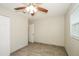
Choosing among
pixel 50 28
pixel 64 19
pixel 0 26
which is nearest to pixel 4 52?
pixel 0 26

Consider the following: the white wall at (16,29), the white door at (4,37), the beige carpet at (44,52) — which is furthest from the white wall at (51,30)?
the white door at (4,37)

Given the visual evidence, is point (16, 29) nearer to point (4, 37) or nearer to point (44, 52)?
point (4, 37)

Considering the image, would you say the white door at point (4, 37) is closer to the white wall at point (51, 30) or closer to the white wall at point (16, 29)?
the white wall at point (16, 29)

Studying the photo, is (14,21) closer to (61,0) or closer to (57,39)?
(57,39)

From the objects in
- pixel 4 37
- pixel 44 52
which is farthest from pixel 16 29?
pixel 44 52

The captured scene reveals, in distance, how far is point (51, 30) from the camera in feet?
9.26

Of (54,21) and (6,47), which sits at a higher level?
(54,21)

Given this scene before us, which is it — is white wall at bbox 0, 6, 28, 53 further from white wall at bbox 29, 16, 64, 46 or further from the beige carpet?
white wall at bbox 29, 16, 64, 46

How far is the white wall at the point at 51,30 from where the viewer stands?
2.57 m

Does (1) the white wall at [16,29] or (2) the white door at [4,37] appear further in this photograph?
(1) the white wall at [16,29]

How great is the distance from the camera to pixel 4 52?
6.97 feet

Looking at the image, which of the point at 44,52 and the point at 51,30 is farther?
the point at 51,30

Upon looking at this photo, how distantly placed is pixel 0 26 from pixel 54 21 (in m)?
1.79

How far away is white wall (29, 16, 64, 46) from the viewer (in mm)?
2574
